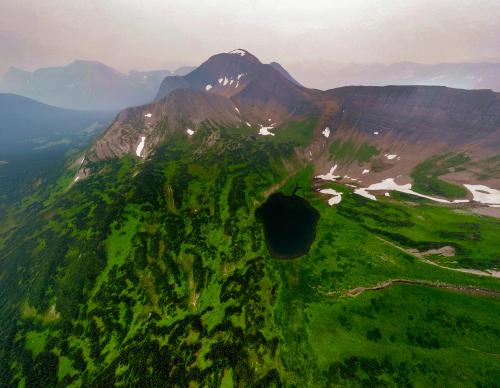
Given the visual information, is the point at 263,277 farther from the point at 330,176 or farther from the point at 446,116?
the point at 446,116

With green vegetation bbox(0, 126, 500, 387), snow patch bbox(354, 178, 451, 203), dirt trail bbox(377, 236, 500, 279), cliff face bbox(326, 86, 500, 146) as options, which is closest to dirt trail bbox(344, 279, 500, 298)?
green vegetation bbox(0, 126, 500, 387)

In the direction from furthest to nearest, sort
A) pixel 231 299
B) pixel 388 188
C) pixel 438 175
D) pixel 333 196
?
pixel 388 188, pixel 438 175, pixel 333 196, pixel 231 299

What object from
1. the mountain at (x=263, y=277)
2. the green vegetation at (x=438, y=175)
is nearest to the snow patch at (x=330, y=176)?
the mountain at (x=263, y=277)

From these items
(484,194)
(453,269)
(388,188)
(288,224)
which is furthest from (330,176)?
(453,269)

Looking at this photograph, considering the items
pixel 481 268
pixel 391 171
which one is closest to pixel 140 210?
pixel 481 268

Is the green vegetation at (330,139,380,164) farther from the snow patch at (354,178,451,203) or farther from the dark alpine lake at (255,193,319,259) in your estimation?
the dark alpine lake at (255,193,319,259)

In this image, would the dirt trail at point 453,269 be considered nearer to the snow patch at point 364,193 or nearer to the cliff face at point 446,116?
the snow patch at point 364,193
